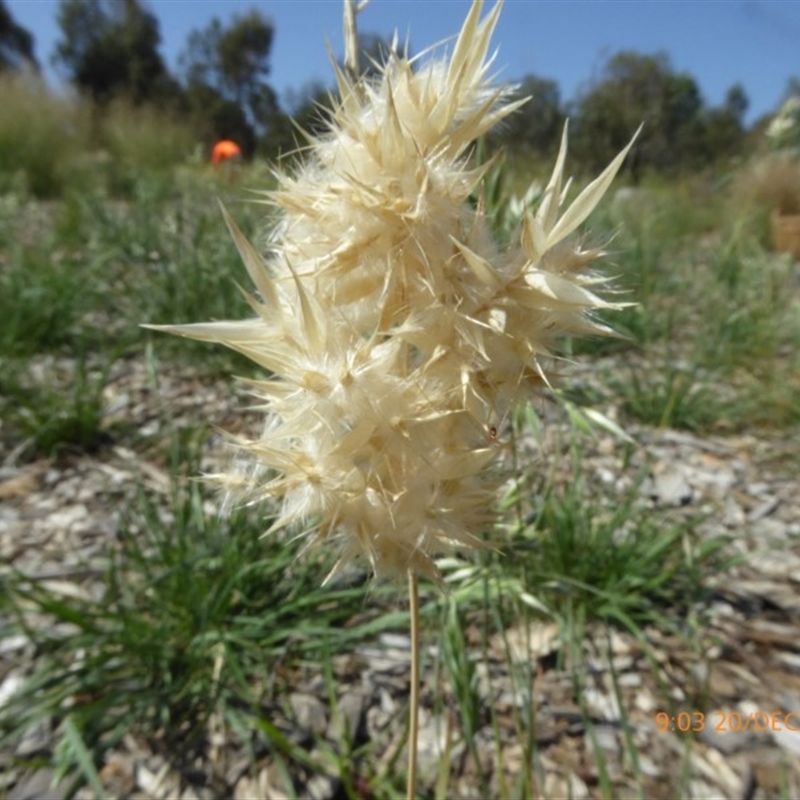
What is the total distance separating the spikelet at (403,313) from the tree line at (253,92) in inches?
35.4

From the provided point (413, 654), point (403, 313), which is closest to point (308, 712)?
point (413, 654)

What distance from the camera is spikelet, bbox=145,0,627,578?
0.44m

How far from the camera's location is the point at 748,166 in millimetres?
7379

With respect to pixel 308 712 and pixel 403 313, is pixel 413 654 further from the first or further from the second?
pixel 308 712

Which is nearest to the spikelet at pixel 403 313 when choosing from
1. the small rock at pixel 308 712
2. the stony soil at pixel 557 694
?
the stony soil at pixel 557 694

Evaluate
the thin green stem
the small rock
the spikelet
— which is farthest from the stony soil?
the spikelet

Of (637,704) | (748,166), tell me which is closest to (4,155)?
(637,704)

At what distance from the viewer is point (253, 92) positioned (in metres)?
3.88

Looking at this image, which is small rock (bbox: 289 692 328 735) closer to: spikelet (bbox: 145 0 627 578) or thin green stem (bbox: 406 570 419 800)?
thin green stem (bbox: 406 570 419 800)

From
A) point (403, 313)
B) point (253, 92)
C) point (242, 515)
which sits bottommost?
point (242, 515)

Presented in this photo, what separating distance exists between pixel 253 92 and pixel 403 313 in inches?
153
